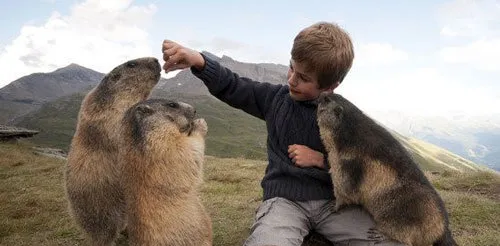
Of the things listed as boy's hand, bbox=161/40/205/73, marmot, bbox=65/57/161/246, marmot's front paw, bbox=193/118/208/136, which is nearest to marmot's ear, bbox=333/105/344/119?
marmot's front paw, bbox=193/118/208/136

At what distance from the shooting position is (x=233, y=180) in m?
16.4

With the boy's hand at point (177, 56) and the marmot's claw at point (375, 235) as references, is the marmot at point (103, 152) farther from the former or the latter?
the marmot's claw at point (375, 235)

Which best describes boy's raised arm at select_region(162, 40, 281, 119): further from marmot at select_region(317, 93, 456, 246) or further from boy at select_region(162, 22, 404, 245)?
marmot at select_region(317, 93, 456, 246)

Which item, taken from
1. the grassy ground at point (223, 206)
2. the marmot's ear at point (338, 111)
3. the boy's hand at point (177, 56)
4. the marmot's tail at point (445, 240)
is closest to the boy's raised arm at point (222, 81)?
the boy's hand at point (177, 56)

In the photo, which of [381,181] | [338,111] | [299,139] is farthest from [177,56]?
[381,181]

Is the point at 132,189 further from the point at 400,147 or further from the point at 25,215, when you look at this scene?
the point at 25,215

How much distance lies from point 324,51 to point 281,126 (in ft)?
4.87

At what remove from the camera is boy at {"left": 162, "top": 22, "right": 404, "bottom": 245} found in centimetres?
654

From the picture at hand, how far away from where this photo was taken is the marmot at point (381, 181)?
19.8ft

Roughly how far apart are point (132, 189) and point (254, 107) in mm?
3156

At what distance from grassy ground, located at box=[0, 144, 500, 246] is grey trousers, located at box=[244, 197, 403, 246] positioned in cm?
172

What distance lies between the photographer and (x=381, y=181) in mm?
6223

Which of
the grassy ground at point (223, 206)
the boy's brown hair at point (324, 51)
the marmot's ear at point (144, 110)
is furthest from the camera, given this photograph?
the grassy ground at point (223, 206)

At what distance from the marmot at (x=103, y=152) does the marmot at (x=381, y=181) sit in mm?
A: 3450
